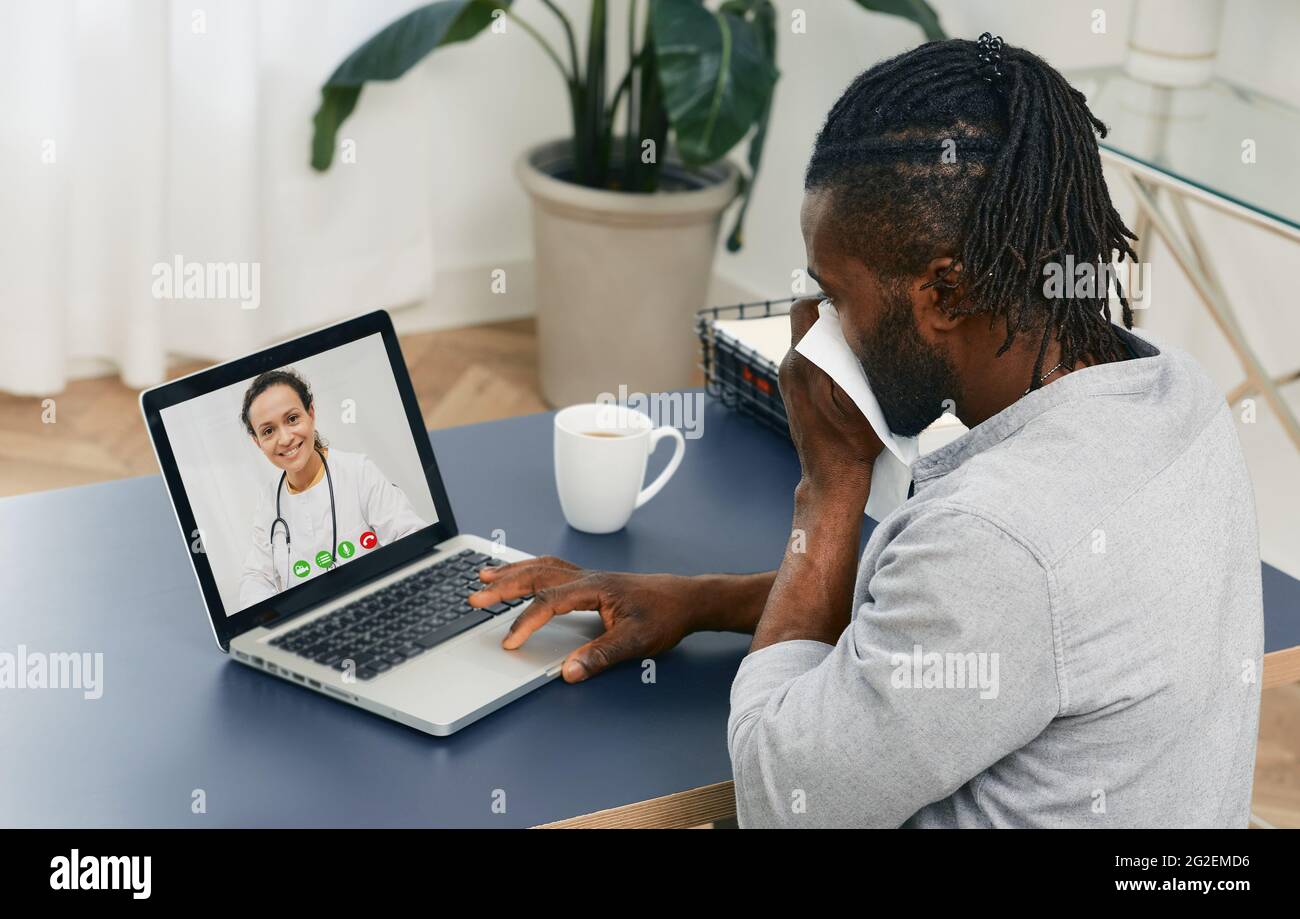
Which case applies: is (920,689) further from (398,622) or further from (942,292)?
(398,622)

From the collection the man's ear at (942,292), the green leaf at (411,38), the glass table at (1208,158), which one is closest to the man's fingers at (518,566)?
the man's ear at (942,292)

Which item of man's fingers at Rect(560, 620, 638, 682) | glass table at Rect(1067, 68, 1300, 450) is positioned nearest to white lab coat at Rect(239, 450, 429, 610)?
man's fingers at Rect(560, 620, 638, 682)

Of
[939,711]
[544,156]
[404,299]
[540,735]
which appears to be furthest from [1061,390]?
[404,299]

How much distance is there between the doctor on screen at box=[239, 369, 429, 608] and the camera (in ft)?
4.09

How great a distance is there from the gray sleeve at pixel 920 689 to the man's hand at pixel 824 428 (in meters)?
0.25

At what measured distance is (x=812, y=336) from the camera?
1189 millimetres

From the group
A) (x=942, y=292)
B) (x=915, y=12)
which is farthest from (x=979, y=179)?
(x=915, y=12)

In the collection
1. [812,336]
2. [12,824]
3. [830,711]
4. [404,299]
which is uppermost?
[812,336]

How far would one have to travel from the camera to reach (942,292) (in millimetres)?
1013

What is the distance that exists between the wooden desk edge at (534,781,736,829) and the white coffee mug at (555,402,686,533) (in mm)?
417

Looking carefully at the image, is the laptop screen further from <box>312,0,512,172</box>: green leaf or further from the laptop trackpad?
<box>312,0,512,172</box>: green leaf

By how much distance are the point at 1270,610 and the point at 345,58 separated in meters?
2.70

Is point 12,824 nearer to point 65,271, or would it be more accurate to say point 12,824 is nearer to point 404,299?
point 65,271

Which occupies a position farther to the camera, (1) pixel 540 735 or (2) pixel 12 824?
(1) pixel 540 735
